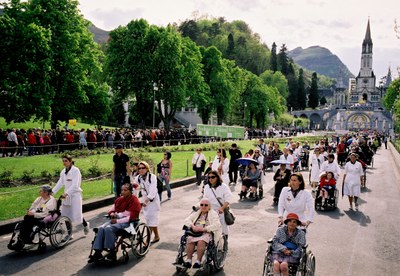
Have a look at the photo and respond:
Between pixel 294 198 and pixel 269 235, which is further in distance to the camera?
pixel 269 235

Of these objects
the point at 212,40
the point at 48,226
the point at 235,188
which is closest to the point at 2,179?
the point at 48,226

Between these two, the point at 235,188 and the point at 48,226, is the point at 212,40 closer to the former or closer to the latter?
the point at 235,188

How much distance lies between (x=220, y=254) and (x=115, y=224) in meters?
2.19

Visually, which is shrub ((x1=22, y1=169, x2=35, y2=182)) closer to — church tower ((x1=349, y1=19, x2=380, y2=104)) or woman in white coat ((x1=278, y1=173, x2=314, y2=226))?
woman in white coat ((x1=278, y1=173, x2=314, y2=226))

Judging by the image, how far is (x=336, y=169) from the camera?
16.5 m

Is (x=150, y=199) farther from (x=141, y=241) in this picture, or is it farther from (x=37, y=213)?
(x=37, y=213)

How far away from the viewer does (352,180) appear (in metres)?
15.7

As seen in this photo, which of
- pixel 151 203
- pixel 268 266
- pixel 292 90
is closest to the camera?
pixel 268 266

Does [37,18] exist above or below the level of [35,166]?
above

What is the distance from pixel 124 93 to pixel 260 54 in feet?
322

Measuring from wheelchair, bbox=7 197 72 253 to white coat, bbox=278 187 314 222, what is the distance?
491 centimetres

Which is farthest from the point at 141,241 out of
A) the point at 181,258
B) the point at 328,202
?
the point at 328,202

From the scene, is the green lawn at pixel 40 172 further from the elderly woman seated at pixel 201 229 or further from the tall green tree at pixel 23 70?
the tall green tree at pixel 23 70

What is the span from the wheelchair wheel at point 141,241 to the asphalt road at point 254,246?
0.47 feet
